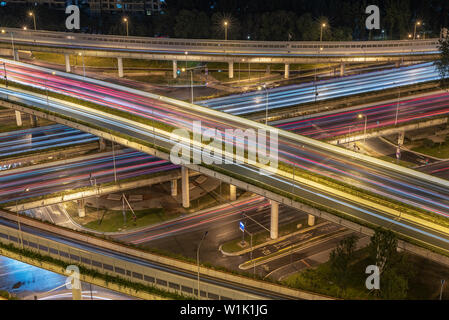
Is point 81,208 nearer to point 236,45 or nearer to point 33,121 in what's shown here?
point 33,121

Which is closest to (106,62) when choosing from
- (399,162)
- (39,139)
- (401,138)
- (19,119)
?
(19,119)

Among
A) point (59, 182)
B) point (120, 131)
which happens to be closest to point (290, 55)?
point (120, 131)

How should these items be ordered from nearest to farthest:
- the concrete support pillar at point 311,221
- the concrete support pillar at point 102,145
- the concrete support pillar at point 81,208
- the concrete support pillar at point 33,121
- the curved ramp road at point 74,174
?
1. the curved ramp road at point 74,174
2. the concrete support pillar at point 311,221
3. the concrete support pillar at point 81,208
4. the concrete support pillar at point 102,145
5. the concrete support pillar at point 33,121

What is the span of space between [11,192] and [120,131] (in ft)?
52.1

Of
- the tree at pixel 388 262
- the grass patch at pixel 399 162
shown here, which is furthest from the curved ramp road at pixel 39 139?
the tree at pixel 388 262

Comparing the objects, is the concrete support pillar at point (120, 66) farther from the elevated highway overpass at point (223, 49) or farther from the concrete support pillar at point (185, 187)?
the concrete support pillar at point (185, 187)

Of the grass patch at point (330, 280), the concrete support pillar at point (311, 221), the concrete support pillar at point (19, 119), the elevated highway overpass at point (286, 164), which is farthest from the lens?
the concrete support pillar at point (19, 119)

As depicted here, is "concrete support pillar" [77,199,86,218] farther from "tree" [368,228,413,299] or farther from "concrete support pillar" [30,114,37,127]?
"tree" [368,228,413,299]

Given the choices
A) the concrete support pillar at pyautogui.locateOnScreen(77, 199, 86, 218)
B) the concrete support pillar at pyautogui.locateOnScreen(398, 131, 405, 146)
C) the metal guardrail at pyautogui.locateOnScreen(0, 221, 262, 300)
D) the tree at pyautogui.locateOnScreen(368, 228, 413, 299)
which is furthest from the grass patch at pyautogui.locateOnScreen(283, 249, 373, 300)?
the concrete support pillar at pyautogui.locateOnScreen(398, 131, 405, 146)

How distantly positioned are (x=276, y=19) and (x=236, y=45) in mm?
19146

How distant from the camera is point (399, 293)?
49906mm

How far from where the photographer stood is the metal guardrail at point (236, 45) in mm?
117000

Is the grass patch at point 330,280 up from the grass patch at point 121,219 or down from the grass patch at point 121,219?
down

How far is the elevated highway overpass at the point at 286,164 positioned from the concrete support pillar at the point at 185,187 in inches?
176
